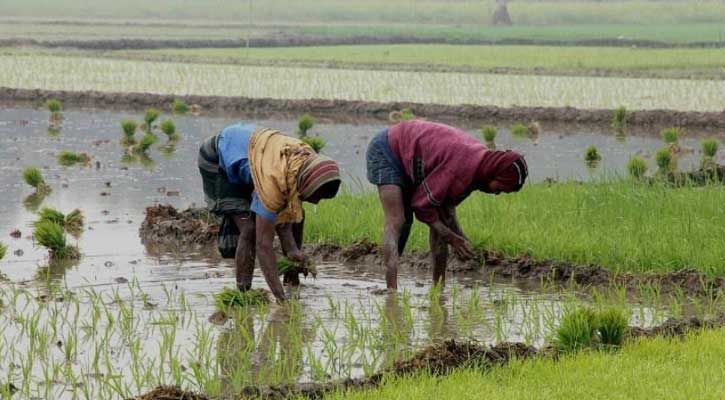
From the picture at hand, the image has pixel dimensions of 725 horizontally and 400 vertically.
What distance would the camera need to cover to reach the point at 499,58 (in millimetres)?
34062

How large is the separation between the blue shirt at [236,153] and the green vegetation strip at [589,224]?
90.2 inches

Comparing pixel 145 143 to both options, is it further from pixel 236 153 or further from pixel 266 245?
pixel 266 245

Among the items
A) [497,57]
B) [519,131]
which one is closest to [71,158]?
[519,131]

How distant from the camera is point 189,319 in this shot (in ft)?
24.6

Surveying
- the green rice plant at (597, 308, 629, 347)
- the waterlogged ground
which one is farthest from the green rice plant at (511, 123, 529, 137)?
the green rice plant at (597, 308, 629, 347)

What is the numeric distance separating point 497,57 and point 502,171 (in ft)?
90.1

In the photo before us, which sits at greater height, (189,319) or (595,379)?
(595,379)

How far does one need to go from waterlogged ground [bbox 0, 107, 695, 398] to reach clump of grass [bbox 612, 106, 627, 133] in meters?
9.35

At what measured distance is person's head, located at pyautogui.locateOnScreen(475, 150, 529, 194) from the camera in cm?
729

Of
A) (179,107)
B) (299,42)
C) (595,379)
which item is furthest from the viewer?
(299,42)

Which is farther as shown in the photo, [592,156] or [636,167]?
[592,156]

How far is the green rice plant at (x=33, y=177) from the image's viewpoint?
12.9 meters

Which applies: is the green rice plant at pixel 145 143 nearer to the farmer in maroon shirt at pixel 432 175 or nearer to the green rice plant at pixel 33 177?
the green rice plant at pixel 33 177

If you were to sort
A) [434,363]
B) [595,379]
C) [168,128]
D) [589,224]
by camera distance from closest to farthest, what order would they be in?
[595,379]
[434,363]
[589,224]
[168,128]
